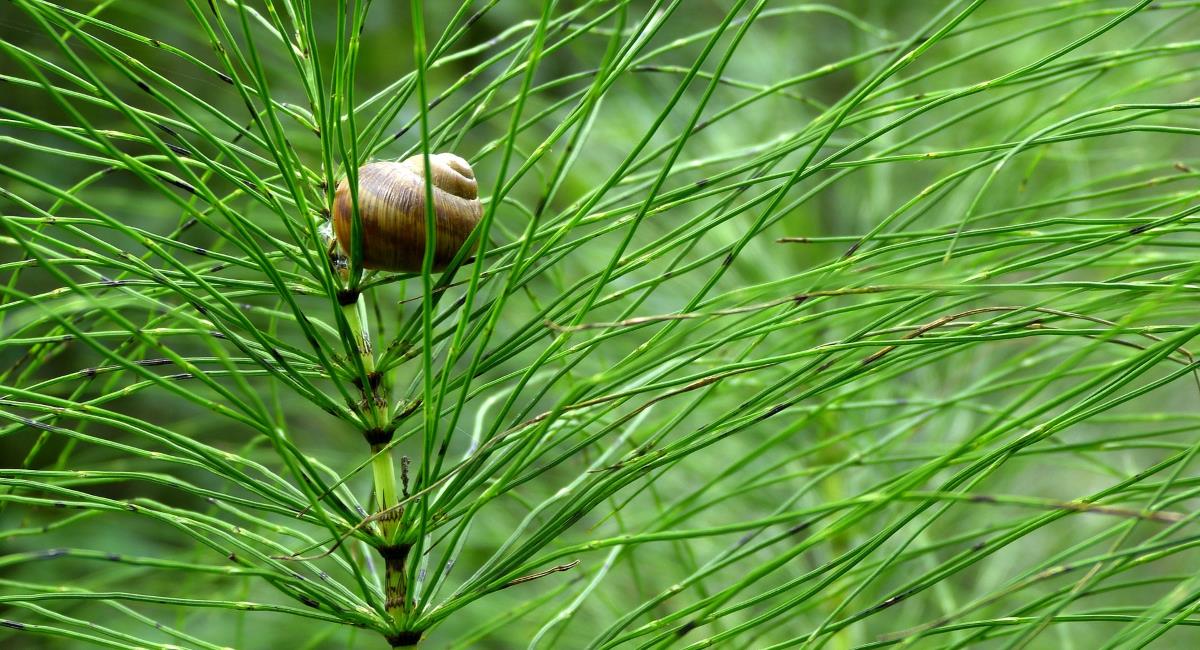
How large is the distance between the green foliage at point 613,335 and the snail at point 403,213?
3 cm

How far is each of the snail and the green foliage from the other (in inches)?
1.1

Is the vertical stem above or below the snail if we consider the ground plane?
below

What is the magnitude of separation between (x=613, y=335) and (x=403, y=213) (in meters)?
0.19

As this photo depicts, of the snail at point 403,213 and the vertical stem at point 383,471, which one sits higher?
the snail at point 403,213

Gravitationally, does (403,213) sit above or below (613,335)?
above

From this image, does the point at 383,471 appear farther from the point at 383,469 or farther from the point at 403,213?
the point at 403,213

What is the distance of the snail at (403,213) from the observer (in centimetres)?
79

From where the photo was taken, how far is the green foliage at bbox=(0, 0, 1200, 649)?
719mm

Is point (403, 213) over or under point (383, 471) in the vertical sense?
over

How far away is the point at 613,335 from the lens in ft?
2.62

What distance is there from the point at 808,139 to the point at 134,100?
194 cm

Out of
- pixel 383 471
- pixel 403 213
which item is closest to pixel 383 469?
pixel 383 471

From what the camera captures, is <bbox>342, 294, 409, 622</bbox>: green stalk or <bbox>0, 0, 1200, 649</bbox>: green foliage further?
<bbox>342, 294, 409, 622</bbox>: green stalk

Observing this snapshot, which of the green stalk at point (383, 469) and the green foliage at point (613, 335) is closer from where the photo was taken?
the green foliage at point (613, 335)
